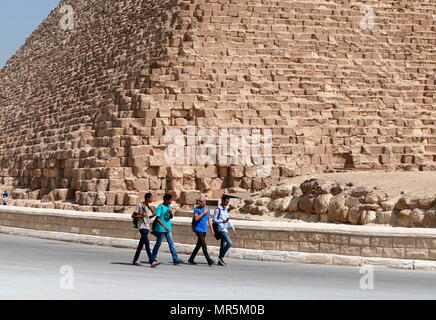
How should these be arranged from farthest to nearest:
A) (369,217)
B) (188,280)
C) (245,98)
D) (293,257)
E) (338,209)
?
(245,98) → (338,209) → (369,217) → (293,257) → (188,280)

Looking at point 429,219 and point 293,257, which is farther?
point 429,219

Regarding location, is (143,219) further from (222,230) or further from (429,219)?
(429,219)

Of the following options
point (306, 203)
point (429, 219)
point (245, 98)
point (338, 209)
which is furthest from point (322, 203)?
point (245, 98)

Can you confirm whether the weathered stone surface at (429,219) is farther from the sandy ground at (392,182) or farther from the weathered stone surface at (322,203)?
the weathered stone surface at (322,203)

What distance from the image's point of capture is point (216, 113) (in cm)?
2461

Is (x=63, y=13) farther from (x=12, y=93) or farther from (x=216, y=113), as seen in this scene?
(x=216, y=113)

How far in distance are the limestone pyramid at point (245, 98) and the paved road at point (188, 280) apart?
9.28 metres

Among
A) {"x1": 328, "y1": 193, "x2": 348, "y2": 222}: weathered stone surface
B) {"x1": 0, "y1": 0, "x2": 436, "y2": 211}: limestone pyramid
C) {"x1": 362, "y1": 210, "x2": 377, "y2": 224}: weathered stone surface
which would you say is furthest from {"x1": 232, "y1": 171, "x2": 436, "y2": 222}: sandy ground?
{"x1": 0, "y1": 0, "x2": 436, "y2": 211}: limestone pyramid

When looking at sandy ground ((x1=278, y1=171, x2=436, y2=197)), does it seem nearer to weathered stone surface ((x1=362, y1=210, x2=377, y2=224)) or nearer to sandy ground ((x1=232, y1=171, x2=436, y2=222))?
sandy ground ((x1=232, y1=171, x2=436, y2=222))

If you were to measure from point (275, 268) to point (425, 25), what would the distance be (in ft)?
58.7

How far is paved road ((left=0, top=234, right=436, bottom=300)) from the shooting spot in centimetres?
972

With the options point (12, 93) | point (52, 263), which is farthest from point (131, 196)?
point (12, 93)

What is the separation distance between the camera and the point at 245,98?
2528 centimetres

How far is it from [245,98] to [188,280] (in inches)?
566
